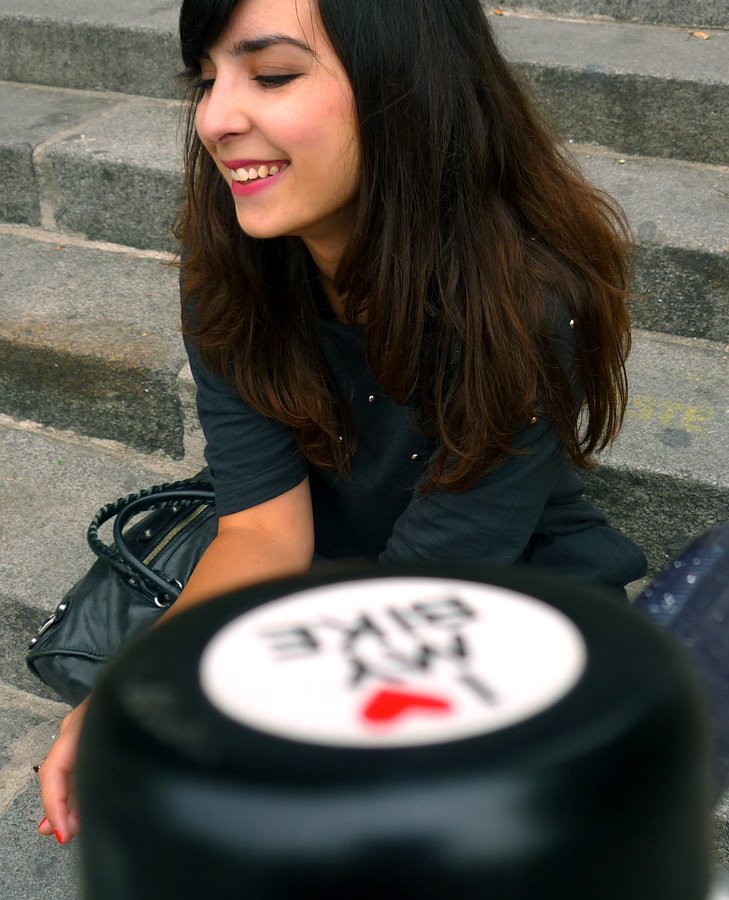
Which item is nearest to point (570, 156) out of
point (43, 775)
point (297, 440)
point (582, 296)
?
point (582, 296)

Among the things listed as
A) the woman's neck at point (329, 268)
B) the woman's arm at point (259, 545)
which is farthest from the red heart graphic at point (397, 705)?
the woman's neck at point (329, 268)

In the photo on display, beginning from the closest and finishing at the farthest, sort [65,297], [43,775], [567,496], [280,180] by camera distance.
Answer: [43,775]
[280,180]
[567,496]
[65,297]


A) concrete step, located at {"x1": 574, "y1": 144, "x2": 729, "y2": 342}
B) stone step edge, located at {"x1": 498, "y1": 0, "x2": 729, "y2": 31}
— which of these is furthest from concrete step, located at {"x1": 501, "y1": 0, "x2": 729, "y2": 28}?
concrete step, located at {"x1": 574, "y1": 144, "x2": 729, "y2": 342}

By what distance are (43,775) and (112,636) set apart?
1.44ft

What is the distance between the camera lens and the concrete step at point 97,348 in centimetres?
241

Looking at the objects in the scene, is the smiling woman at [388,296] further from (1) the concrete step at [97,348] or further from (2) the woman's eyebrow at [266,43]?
(1) the concrete step at [97,348]

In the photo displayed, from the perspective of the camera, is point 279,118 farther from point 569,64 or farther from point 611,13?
point 611,13

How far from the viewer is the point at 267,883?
0.26 metres

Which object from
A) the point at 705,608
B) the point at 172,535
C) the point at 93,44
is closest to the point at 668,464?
the point at 172,535

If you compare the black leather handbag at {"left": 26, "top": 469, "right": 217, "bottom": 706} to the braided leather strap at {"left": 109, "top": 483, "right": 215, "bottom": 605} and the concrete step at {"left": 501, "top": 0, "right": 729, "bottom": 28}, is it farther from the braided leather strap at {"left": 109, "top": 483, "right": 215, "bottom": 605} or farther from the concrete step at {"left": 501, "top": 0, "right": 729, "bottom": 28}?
the concrete step at {"left": 501, "top": 0, "right": 729, "bottom": 28}

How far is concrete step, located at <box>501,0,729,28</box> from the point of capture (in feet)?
9.61

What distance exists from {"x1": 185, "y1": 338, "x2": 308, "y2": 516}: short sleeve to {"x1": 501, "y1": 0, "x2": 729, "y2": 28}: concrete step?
1.96 metres

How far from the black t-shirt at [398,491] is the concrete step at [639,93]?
49.2 inches

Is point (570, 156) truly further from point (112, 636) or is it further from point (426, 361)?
point (112, 636)
